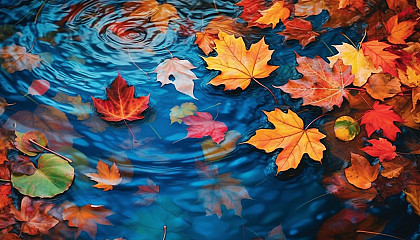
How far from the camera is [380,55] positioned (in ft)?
5.72

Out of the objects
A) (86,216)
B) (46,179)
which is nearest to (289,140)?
(86,216)

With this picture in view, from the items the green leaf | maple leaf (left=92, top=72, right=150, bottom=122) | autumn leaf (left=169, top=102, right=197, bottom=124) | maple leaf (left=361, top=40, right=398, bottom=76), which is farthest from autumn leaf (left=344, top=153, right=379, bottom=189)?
the green leaf

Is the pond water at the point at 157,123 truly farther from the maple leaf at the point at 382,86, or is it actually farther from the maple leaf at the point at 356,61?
the maple leaf at the point at 382,86

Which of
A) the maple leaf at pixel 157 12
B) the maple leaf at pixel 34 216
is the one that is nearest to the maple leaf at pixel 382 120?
the maple leaf at pixel 157 12

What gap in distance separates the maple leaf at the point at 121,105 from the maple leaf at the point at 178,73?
0.55ft

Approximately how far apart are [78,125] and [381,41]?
1.49m

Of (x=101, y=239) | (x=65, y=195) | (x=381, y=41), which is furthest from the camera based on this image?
(x=381, y=41)

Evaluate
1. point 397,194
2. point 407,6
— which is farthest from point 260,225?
point 407,6

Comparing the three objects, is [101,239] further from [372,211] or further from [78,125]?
[372,211]

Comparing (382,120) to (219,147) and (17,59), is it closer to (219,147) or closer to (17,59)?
(219,147)

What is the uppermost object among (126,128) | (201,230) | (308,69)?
Result: (308,69)

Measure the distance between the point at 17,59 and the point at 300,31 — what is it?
145 centimetres

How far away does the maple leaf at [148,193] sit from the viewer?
55.1 inches

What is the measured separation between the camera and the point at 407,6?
6.51 ft
